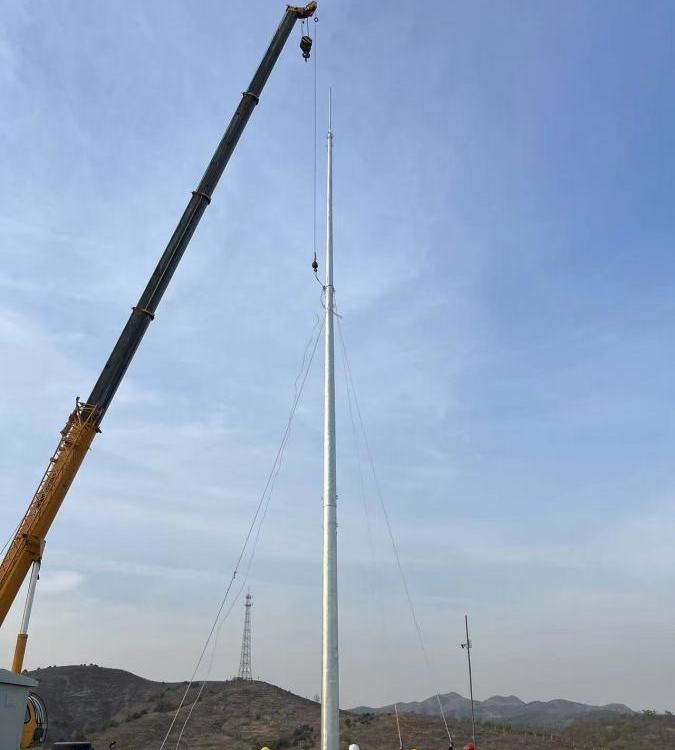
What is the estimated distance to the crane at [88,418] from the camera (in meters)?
21.6

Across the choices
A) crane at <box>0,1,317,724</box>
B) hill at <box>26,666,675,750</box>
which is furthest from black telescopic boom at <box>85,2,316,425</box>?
hill at <box>26,666,675,750</box>

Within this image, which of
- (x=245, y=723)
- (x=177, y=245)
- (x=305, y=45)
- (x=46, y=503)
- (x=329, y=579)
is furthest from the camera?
(x=245, y=723)

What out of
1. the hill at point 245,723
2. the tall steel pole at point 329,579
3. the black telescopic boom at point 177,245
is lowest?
the hill at point 245,723

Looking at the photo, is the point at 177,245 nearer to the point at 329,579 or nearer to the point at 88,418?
the point at 88,418

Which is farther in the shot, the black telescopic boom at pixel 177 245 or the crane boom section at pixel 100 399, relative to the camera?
the black telescopic boom at pixel 177 245

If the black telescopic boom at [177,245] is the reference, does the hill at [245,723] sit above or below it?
below

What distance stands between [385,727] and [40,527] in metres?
42.9

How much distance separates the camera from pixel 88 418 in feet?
76.7

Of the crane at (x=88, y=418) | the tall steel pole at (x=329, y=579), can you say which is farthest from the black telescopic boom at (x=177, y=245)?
the tall steel pole at (x=329, y=579)

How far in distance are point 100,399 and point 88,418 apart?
88 cm

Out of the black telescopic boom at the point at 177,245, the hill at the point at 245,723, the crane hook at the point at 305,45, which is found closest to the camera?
the black telescopic boom at the point at 177,245

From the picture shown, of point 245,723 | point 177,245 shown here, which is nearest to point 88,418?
point 177,245

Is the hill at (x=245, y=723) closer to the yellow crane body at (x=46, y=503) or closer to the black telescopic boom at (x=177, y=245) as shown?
the yellow crane body at (x=46, y=503)

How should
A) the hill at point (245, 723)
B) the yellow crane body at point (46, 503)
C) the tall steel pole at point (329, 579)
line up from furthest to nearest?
the hill at point (245, 723), the yellow crane body at point (46, 503), the tall steel pole at point (329, 579)
